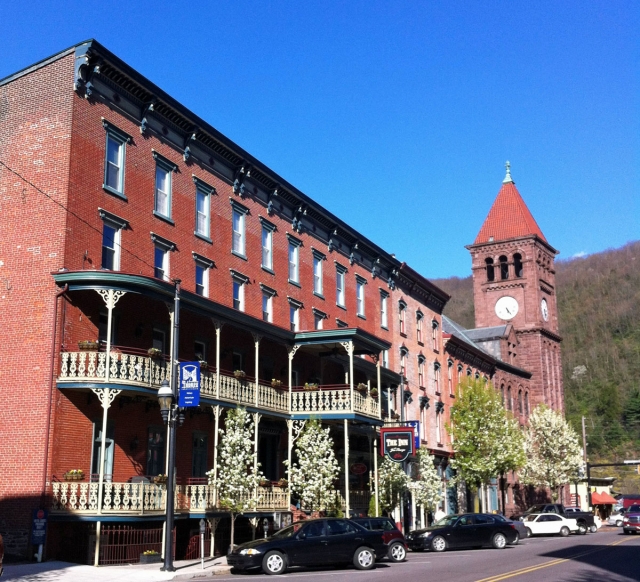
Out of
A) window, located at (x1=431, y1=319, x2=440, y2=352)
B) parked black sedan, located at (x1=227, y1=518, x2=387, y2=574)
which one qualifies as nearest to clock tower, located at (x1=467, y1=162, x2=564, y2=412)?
window, located at (x1=431, y1=319, x2=440, y2=352)

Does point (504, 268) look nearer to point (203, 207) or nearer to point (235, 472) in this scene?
point (203, 207)

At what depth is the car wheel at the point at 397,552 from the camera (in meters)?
24.7

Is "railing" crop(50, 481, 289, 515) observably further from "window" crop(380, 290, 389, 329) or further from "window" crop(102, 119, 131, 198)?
"window" crop(380, 290, 389, 329)

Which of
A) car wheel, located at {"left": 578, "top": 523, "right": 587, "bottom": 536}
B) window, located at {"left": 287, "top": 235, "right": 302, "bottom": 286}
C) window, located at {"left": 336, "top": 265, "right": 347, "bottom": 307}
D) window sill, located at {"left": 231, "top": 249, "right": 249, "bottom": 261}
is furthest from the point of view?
car wheel, located at {"left": 578, "top": 523, "right": 587, "bottom": 536}

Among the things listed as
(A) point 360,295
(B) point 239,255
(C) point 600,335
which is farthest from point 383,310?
(C) point 600,335

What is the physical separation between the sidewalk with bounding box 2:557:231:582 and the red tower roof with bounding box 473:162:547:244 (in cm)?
6524

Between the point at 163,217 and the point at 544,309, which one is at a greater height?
the point at 544,309

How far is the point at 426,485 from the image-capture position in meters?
39.5

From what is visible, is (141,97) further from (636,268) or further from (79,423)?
(636,268)

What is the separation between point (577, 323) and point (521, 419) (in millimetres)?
83780

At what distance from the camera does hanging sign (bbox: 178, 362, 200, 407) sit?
22.5m

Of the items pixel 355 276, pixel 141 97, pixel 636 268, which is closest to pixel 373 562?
pixel 141 97

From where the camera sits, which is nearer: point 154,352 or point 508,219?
point 154,352

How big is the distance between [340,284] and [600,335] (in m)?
116
